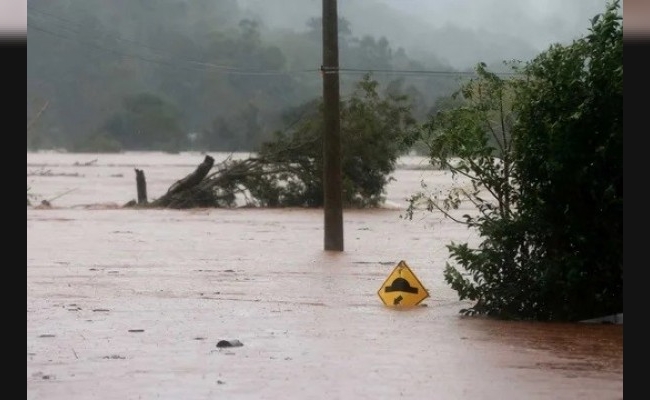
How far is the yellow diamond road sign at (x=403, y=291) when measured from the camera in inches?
664

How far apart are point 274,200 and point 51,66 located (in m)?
64.7

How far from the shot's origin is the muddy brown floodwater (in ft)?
35.5

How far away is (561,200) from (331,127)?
11101mm

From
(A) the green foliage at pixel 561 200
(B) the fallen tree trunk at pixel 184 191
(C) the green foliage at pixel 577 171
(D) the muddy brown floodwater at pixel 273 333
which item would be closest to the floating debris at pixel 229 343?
(D) the muddy brown floodwater at pixel 273 333

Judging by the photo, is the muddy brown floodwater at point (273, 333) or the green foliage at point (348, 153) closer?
the muddy brown floodwater at point (273, 333)

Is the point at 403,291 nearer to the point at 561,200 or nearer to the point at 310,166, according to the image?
the point at 561,200

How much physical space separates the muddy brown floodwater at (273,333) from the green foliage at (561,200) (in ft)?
1.28

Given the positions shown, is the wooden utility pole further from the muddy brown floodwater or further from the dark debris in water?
the dark debris in water

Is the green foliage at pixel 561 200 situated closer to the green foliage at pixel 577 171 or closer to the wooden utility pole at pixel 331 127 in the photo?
the green foliage at pixel 577 171

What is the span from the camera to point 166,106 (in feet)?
326

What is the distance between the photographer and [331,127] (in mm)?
25703

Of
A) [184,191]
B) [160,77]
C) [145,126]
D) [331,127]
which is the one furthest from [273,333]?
[160,77]
